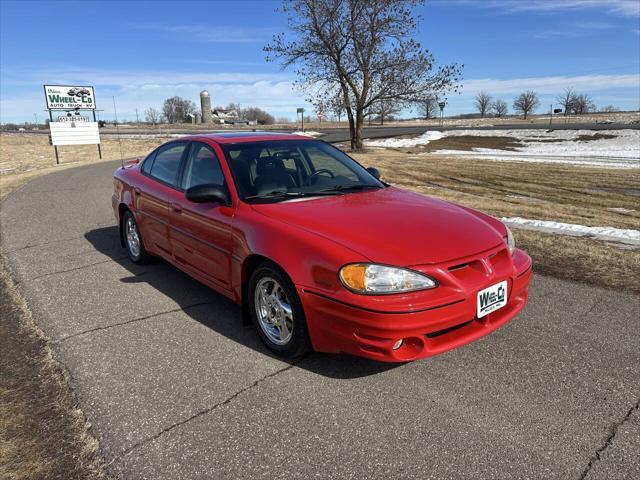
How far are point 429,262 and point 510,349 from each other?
109cm

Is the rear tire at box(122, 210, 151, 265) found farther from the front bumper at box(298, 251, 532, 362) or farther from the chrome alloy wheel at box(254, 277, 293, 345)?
the front bumper at box(298, 251, 532, 362)

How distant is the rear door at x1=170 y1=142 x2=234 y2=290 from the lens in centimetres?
362

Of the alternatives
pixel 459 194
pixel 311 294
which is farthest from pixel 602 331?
pixel 459 194

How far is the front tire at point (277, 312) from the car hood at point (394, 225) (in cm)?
40

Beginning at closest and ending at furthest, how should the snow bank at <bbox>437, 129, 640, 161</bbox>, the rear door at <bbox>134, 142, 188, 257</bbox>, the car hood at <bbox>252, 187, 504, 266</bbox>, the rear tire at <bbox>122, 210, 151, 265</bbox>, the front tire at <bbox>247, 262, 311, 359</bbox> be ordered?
the car hood at <bbox>252, 187, 504, 266</bbox> < the front tire at <bbox>247, 262, 311, 359</bbox> < the rear door at <bbox>134, 142, 188, 257</bbox> < the rear tire at <bbox>122, 210, 151, 265</bbox> < the snow bank at <bbox>437, 129, 640, 161</bbox>

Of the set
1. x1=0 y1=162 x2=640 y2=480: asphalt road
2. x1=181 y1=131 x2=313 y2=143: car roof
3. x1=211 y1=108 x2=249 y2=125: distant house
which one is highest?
x1=211 y1=108 x2=249 y2=125: distant house

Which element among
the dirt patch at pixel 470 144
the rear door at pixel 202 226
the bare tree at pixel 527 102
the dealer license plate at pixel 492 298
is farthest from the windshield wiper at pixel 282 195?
the bare tree at pixel 527 102

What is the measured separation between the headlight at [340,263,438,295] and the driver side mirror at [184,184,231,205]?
1.35m

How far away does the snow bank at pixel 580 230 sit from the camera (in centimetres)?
625

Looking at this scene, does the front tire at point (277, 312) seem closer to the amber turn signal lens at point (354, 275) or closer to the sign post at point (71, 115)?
the amber turn signal lens at point (354, 275)

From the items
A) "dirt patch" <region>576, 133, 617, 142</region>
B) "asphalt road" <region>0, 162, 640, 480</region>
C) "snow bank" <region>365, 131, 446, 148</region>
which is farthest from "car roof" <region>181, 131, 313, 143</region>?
"dirt patch" <region>576, 133, 617, 142</region>

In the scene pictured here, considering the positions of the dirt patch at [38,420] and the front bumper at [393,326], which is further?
the front bumper at [393,326]

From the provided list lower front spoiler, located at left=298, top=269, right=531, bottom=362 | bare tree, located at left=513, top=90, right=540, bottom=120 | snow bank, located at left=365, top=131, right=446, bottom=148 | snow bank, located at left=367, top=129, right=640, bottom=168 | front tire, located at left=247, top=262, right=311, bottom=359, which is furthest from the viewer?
bare tree, located at left=513, top=90, right=540, bottom=120

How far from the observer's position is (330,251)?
110 inches
